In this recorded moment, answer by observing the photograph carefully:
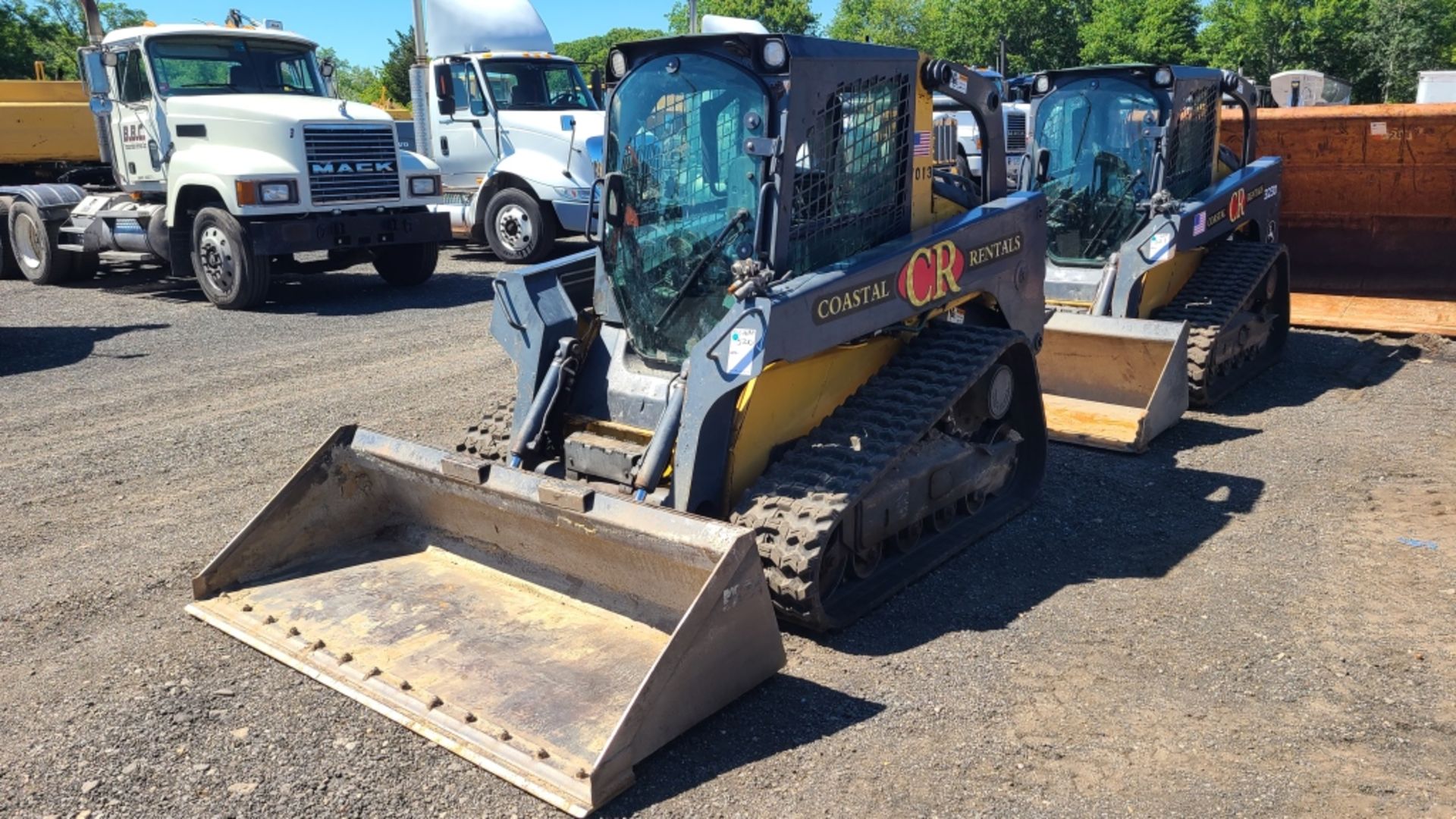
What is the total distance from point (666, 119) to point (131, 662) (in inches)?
116

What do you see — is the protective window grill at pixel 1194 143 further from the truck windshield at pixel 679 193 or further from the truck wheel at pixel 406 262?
the truck wheel at pixel 406 262

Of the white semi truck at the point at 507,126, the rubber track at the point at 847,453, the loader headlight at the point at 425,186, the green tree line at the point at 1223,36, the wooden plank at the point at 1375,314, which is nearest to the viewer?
the rubber track at the point at 847,453

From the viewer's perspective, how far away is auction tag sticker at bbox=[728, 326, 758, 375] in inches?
174

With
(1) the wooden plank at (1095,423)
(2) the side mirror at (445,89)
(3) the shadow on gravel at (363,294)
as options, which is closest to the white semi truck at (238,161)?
(3) the shadow on gravel at (363,294)

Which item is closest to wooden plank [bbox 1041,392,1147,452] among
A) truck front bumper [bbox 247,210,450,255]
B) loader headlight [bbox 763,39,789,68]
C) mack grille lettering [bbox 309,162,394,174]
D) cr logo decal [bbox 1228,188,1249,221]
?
cr logo decal [bbox 1228,188,1249,221]

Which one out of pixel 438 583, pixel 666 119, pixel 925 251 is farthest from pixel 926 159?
pixel 438 583

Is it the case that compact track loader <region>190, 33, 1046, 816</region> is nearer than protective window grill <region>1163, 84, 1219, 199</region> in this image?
Yes

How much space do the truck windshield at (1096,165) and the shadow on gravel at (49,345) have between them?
7.33 metres

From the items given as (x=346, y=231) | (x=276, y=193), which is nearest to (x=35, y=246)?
(x=276, y=193)

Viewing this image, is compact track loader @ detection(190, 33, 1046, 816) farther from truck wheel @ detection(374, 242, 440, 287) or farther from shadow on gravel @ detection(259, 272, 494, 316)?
truck wheel @ detection(374, 242, 440, 287)

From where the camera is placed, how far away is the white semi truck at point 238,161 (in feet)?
37.6

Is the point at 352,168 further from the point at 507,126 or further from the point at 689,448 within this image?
the point at 689,448

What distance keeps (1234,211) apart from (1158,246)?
1434mm

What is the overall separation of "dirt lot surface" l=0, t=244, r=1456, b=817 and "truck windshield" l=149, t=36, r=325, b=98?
543 centimetres
